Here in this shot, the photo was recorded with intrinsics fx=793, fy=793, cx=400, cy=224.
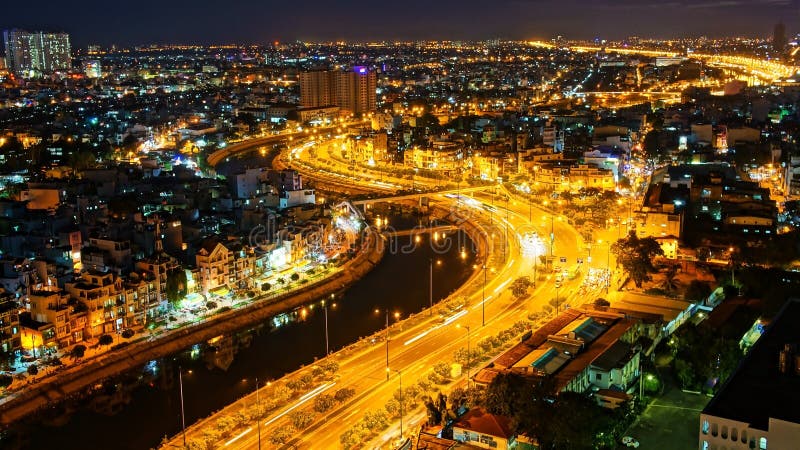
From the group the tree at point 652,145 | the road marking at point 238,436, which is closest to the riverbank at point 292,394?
the road marking at point 238,436

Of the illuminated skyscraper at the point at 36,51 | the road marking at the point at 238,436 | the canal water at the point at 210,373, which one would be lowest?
the canal water at the point at 210,373

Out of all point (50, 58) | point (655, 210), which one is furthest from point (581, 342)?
point (50, 58)

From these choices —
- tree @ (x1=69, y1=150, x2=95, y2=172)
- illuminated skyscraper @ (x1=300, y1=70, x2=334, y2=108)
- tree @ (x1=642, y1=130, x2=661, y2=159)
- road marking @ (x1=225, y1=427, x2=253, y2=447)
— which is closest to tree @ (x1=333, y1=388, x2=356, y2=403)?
road marking @ (x1=225, y1=427, x2=253, y2=447)

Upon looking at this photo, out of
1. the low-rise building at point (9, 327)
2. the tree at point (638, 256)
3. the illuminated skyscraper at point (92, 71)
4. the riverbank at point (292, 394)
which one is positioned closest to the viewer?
the riverbank at point (292, 394)

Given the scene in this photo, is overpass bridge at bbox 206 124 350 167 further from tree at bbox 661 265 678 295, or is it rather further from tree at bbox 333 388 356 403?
tree at bbox 333 388 356 403

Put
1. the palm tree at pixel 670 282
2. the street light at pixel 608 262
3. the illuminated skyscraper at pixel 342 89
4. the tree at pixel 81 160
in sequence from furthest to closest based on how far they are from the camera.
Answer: the illuminated skyscraper at pixel 342 89 → the tree at pixel 81 160 → the street light at pixel 608 262 → the palm tree at pixel 670 282

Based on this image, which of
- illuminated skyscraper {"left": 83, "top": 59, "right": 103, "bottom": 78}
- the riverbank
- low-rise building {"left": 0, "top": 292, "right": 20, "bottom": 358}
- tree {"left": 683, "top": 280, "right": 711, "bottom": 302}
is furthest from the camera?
illuminated skyscraper {"left": 83, "top": 59, "right": 103, "bottom": 78}

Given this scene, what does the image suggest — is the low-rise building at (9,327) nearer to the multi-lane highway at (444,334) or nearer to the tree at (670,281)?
the multi-lane highway at (444,334)
